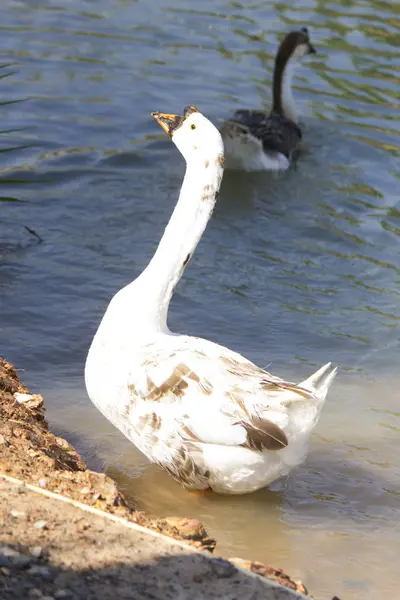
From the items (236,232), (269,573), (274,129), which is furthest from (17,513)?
(274,129)

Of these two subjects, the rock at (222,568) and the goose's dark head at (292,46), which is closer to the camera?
the rock at (222,568)

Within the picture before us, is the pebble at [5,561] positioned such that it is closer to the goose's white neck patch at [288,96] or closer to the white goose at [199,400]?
the white goose at [199,400]

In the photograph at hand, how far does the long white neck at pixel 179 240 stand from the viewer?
5.72 meters

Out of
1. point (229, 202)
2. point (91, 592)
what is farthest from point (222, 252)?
point (91, 592)

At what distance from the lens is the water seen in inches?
221

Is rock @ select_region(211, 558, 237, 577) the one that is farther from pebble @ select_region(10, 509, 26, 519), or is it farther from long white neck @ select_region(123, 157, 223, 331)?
long white neck @ select_region(123, 157, 223, 331)

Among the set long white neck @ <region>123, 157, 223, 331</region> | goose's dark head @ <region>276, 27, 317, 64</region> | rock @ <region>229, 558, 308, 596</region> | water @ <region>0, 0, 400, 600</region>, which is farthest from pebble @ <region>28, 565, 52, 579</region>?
goose's dark head @ <region>276, 27, 317, 64</region>

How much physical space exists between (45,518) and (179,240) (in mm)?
2418

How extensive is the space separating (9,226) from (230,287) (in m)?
2.25

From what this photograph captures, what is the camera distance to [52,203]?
9773mm

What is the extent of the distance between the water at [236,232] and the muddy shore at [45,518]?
0.89 meters

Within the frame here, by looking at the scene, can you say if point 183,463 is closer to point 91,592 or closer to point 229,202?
point 91,592

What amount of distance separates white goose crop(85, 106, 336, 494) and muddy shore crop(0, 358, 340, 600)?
0.50m

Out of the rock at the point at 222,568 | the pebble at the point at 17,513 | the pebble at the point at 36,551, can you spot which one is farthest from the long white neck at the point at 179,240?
the pebble at the point at 36,551
